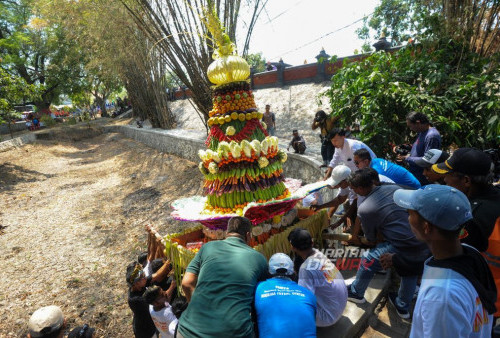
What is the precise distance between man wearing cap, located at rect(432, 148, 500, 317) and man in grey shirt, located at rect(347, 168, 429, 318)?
45cm

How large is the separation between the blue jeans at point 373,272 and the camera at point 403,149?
7.56 ft

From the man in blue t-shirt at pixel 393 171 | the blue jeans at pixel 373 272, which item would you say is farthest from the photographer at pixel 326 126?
the blue jeans at pixel 373 272

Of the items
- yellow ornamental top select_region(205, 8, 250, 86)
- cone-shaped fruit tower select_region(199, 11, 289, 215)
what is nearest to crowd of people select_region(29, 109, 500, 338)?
cone-shaped fruit tower select_region(199, 11, 289, 215)

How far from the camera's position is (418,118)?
11.9 feet

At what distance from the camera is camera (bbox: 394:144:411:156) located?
4.33 m

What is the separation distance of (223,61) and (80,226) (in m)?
5.96

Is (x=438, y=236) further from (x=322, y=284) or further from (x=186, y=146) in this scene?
(x=186, y=146)

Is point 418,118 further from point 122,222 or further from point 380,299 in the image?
point 122,222

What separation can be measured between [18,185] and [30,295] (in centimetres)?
827

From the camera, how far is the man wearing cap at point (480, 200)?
1.84 m

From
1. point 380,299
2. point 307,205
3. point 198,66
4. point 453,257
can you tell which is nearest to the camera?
point 453,257

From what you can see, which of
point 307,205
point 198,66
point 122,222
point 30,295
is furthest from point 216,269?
point 198,66

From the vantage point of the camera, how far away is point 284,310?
6.00 feet

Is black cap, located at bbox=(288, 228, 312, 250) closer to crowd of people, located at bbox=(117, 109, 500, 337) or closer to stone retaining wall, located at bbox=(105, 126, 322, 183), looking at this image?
crowd of people, located at bbox=(117, 109, 500, 337)
